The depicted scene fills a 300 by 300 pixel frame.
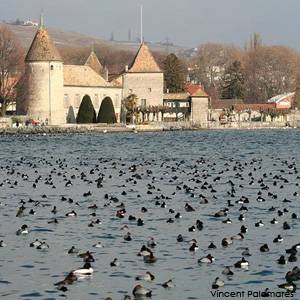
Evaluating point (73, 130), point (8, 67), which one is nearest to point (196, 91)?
point (73, 130)

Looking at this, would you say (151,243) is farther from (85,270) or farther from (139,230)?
(85,270)

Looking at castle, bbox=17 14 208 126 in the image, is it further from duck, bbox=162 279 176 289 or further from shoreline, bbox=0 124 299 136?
duck, bbox=162 279 176 289

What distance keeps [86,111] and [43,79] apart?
6115 mm

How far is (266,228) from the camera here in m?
21.2

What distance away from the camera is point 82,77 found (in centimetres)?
9869

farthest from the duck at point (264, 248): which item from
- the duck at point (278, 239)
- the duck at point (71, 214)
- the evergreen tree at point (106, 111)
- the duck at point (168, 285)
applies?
the evergreen tree at point (106, 111)

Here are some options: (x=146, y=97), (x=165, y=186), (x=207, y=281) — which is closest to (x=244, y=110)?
(x=146, y=97)

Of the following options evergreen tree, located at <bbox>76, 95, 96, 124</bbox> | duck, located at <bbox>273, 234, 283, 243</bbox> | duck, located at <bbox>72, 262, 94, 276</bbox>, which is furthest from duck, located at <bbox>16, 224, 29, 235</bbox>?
evergreen tree, located at <bbox>76, 95, 96, 124</bbox>

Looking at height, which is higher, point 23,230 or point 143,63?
point 143,63

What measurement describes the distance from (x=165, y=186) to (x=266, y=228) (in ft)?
34.9

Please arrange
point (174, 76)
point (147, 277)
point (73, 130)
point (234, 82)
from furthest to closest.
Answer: point (234, 82), point (174, 76), point (73, 130), point (147, 277)

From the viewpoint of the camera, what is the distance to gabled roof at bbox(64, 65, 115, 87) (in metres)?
96.5

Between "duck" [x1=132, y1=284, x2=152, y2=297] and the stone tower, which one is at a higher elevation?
the stone tower

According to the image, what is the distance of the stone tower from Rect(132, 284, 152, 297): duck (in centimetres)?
7726
